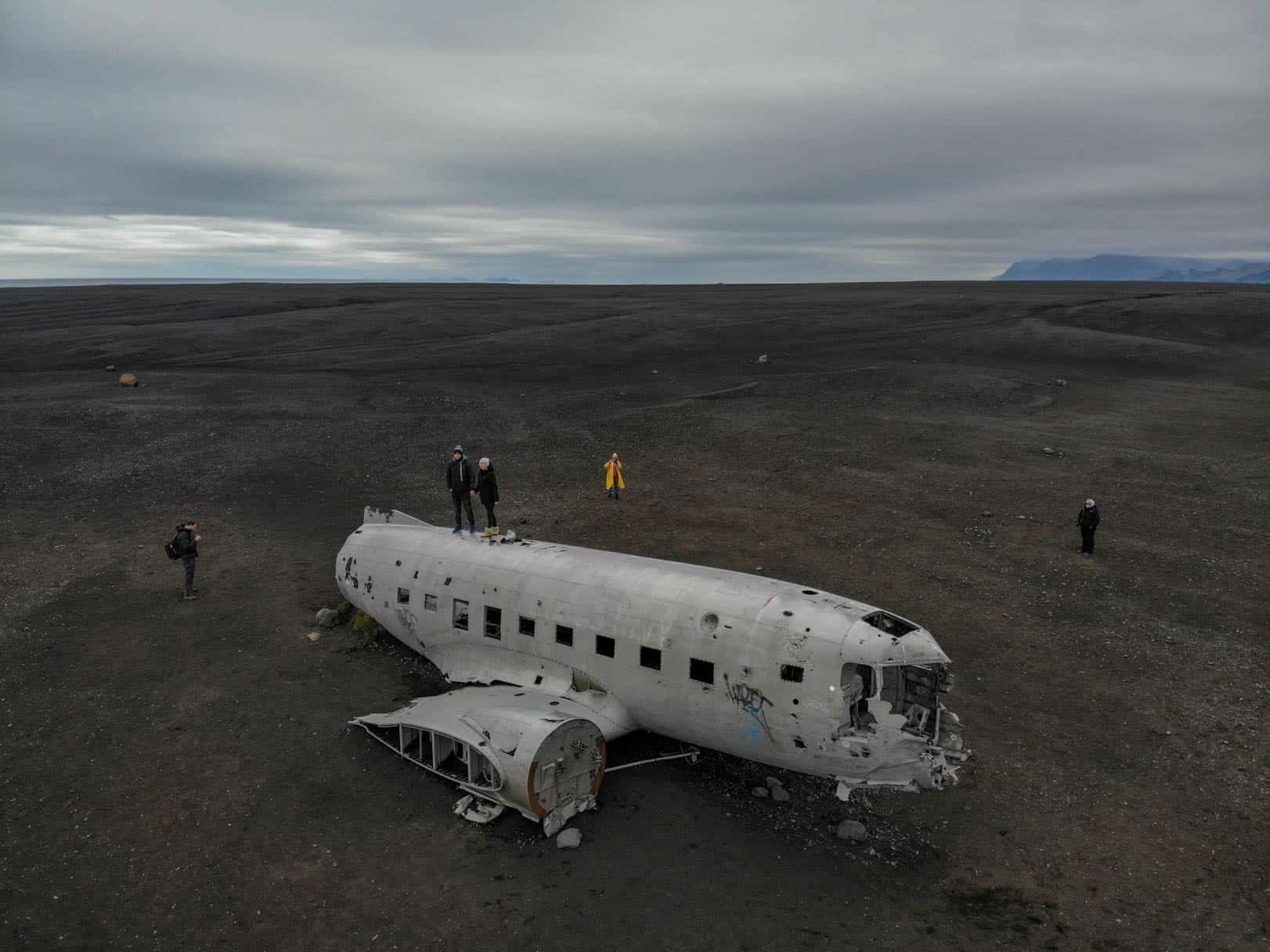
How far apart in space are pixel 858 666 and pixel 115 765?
1463cm

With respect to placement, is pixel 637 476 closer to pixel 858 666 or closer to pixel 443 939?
pixel 858 666

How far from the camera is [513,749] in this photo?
42.5 feet

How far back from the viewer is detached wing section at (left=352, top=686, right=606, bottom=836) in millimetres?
12883

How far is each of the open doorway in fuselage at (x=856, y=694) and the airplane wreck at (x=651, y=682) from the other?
0.03 metres

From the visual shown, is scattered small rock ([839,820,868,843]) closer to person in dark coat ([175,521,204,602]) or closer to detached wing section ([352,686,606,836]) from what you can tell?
detached wing section ([352,686,606,836])

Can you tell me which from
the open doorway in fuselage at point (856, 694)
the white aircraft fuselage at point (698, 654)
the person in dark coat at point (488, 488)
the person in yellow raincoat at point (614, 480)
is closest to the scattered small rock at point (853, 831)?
the white aircraft fuselage at point (698, 654)

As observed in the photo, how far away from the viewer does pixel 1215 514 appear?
90.0ft

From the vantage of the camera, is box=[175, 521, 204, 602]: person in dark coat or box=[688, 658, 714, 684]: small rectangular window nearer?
box=[688, 658, 714, 684]: small rectangular window

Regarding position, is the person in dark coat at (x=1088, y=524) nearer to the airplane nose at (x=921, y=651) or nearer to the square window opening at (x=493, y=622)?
the airplane nose at (x=921, y=651)

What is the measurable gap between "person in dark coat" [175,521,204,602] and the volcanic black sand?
0.44 m

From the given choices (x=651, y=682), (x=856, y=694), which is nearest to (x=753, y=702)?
(x=856, y=694)

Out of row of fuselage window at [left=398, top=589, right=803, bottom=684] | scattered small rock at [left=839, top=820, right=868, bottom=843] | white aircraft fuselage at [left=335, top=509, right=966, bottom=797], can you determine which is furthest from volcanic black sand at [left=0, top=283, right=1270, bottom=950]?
row of fuselage window at [left=398, top=589, right=803, bottom=684]

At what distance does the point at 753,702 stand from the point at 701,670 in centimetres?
109

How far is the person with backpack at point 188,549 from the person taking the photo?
827 inches
